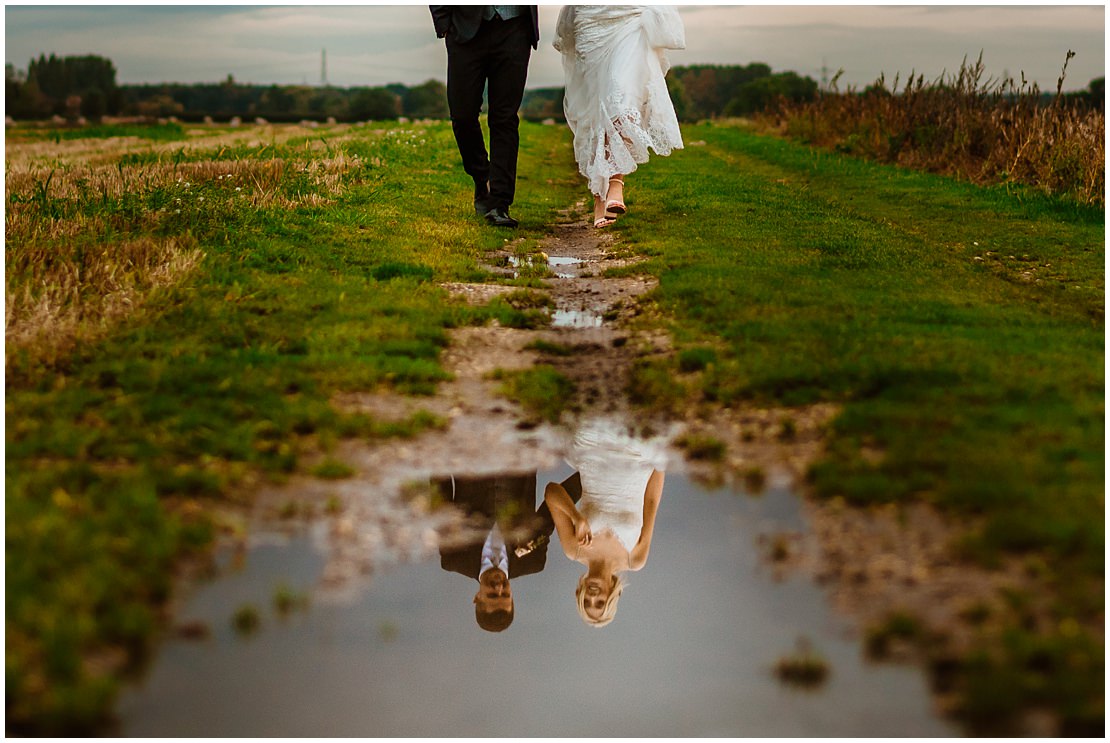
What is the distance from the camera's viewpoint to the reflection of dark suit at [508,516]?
12.0ft

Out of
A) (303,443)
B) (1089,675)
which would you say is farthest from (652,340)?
(1089,675)

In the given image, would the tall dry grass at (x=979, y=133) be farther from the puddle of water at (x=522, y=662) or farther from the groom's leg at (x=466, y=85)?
the puddle of water at (x=522, y=662)

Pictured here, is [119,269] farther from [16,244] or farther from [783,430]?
[783,430]

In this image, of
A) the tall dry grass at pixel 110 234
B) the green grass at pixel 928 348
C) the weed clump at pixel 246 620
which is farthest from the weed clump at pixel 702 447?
the tall dry grass at pixel 110 234

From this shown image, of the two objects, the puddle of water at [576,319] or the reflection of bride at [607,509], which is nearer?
the reflection of bride at [607,509]

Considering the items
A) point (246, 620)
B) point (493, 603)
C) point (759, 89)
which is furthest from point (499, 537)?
point (759, 89)

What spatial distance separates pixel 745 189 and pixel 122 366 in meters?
9.96

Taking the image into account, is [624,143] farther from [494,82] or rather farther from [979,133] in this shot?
[979,133]

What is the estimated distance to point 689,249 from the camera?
8.72 metres

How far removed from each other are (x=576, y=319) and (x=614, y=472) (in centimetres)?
253

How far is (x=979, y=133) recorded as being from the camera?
16.7m

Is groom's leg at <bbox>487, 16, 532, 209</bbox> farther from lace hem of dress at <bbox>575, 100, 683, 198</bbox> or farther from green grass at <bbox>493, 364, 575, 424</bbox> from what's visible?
green grass at <bbox>493, 364, 575, 424</bbox>

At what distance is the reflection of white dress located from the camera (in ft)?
13.3

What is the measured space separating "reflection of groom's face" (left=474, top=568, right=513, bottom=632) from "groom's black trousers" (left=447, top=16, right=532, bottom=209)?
6.93m
